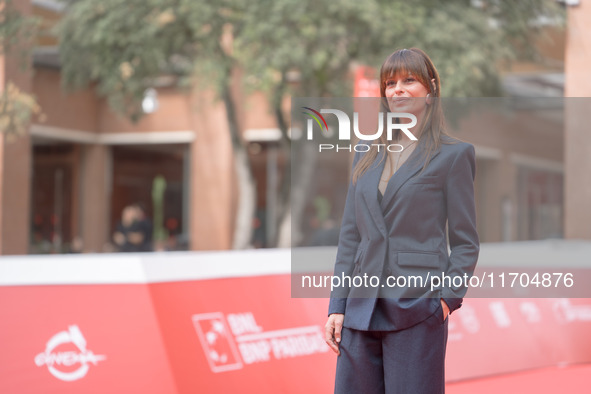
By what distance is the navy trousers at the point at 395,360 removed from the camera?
254 centimetres

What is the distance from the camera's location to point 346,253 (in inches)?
107

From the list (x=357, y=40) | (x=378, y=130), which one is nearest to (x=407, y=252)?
(x=378, y=130)

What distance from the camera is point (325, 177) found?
728 inches

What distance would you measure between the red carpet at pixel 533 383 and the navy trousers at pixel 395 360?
344 cm

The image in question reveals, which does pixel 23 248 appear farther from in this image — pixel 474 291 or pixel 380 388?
pixel 380 388

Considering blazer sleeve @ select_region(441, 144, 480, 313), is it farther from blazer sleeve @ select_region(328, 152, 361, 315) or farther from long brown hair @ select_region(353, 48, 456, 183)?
blazer sleeve @ select_region(328, 152, 361, 315)

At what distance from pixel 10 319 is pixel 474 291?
3.38 meters

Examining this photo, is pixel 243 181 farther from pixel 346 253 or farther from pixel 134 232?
pixel 346 253

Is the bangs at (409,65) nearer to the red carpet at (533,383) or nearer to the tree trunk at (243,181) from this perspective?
the red carpet at (533,383)

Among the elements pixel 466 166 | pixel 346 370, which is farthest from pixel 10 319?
pixel 466 166

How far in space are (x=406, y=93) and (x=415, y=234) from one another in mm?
472

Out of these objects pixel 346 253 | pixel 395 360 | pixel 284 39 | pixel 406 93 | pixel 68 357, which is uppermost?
pixel 284 39

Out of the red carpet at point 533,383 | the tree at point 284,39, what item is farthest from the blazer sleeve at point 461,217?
the tree at point 284,39

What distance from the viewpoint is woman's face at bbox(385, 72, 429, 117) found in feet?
8.75
